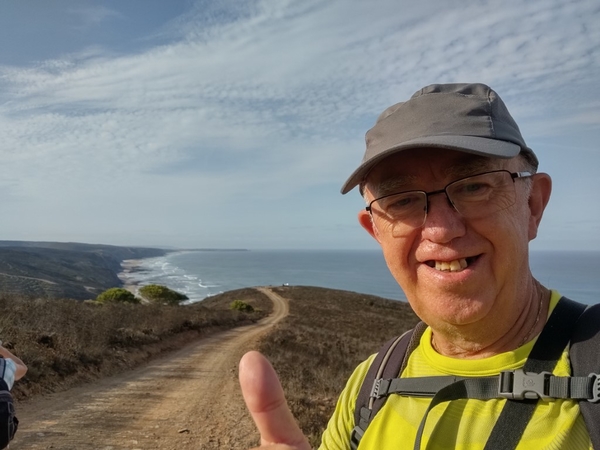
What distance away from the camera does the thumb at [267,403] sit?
1.36m

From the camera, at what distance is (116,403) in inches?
352

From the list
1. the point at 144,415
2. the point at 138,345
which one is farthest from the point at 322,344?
the point at 144,415

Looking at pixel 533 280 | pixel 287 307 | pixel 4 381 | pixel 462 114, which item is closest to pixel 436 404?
pixel 533 280

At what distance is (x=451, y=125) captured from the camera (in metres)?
1.52

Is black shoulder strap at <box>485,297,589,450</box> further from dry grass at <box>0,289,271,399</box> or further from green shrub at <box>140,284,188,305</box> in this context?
green shrub at <box>140,284,188,305</box>

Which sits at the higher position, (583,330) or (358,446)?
(583,330)

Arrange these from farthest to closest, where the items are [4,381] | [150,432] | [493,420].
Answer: [150,432] → [4,381] → [493,420]

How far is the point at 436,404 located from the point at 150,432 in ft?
23.4

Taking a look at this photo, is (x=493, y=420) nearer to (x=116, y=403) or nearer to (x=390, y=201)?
(x=390, y=201)

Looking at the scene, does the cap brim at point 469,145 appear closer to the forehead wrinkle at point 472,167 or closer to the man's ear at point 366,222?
the forehead wrinkle at point 472,167

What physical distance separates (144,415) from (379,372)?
771cm

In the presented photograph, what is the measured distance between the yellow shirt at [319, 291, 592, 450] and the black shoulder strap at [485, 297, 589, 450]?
0.07 feet

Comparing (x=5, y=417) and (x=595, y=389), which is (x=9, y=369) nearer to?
(x=5, y=417)

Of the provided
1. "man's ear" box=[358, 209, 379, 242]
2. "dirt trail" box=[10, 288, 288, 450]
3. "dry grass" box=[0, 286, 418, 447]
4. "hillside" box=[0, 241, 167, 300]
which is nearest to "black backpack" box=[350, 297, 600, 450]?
"man's ear" box=[358, 209, 379, 242]
